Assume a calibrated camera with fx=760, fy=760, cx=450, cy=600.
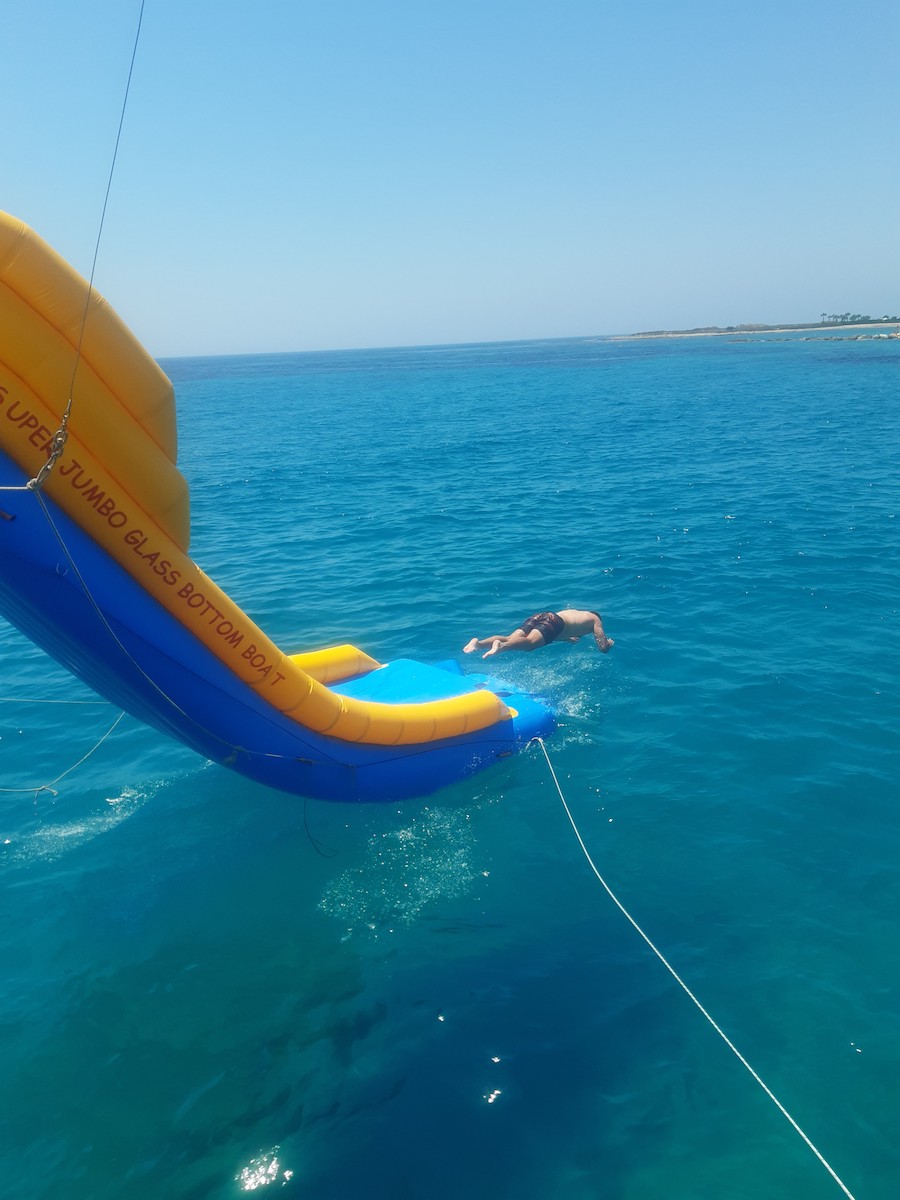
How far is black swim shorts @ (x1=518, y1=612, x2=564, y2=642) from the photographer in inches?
527

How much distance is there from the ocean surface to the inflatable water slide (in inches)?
49.2

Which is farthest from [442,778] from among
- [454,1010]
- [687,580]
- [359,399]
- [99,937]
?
[359,399]

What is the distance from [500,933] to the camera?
27.1 ft

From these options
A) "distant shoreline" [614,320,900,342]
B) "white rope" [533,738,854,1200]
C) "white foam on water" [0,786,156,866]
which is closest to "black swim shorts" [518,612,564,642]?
"white rope" [533,738,854,1200]

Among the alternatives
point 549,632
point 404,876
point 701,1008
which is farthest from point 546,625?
point 701,1008

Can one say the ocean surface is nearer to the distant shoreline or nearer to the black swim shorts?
the black swim shorts

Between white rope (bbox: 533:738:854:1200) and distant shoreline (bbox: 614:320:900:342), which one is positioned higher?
distant shoreline (bbox: 614:320:900:342)

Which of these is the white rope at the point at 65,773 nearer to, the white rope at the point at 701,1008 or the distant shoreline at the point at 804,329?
the white rope at the point at 701,1008

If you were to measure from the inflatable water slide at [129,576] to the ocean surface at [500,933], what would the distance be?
4.10 feet

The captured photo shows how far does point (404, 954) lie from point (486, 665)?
6.65 m

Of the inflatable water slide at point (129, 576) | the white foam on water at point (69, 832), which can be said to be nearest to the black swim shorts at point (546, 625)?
the inflatable water slide at point (129, 576)

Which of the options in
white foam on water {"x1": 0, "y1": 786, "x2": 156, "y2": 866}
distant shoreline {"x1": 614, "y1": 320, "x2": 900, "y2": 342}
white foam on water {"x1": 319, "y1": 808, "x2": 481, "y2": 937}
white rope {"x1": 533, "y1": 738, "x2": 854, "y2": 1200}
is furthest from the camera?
distant shoreline {"x1": 614, "y1": 320, "x2": 900, "y2": 342}

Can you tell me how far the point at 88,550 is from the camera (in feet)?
21.9

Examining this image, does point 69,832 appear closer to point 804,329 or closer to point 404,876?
point 404,876
